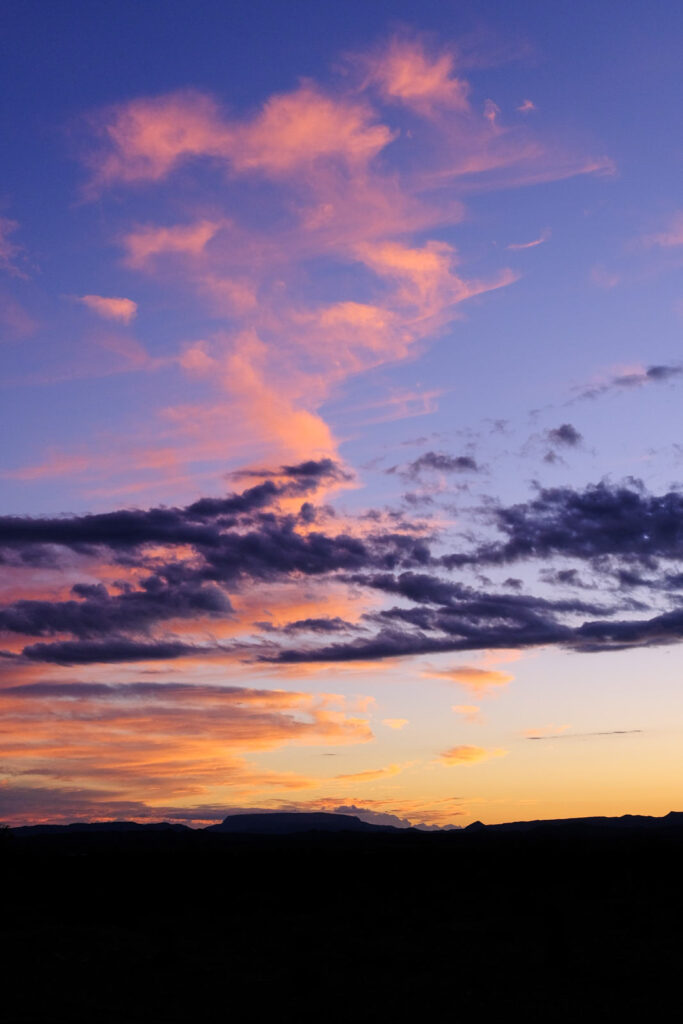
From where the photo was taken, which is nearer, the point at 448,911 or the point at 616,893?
the point at 448,911

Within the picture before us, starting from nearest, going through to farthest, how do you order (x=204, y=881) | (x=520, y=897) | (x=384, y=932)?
(x=384, y=932), (x=520, y=897), (x=204, y=881)

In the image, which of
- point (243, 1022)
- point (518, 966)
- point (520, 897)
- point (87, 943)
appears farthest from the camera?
point (520, 897)

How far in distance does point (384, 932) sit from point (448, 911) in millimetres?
10677

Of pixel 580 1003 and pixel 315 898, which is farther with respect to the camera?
pixel 315 898

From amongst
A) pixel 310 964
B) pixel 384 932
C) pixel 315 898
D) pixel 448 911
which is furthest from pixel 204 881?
pixel 310 964

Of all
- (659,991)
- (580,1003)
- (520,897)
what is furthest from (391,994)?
(520,897)

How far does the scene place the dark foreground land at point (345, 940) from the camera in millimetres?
34188

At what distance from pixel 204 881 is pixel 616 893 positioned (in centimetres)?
3334

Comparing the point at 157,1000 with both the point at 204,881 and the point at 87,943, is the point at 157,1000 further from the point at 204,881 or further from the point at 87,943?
the point at 204,881

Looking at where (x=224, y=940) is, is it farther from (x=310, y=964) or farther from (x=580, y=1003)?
(x=580, y=1003)

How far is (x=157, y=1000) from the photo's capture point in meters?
34.7

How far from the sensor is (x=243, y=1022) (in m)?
31.2

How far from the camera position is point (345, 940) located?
49.6 metres

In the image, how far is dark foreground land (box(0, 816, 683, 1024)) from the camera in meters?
34.2
